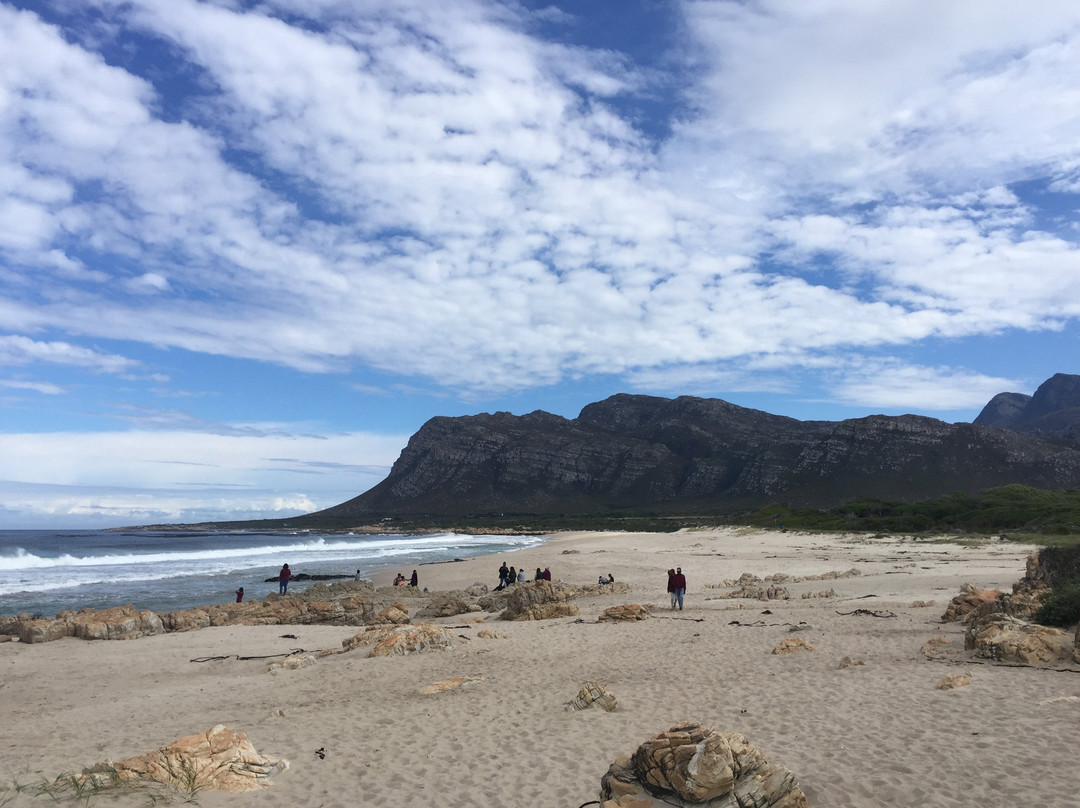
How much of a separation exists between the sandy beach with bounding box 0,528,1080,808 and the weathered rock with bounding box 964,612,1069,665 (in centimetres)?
34

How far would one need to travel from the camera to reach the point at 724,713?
29.2ft

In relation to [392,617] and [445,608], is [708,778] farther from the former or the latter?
[445,608]

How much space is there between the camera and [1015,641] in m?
10.1

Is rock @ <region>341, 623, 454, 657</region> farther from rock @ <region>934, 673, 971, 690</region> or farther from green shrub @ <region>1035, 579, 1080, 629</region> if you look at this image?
green shrub @ <region>1035, 579, 1080, 629</region>

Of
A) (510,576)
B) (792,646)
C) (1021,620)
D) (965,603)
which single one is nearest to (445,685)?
(792,646)

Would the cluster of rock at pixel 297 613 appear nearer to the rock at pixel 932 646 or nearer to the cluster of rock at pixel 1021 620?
the rock at pixel 932 646

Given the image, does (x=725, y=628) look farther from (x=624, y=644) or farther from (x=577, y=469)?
(x=577, y=469)

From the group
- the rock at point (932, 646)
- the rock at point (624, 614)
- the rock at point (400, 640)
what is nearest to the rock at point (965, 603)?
the rock at point (932, 646)

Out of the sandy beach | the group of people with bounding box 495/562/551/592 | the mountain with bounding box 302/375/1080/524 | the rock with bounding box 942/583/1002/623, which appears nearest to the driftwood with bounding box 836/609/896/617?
the sandy beach

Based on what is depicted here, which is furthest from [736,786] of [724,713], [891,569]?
[891,569]

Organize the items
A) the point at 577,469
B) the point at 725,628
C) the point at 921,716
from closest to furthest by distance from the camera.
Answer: the point at 921,716 → the point at 725,628 → the point at 577,469

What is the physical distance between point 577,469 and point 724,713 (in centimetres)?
15740

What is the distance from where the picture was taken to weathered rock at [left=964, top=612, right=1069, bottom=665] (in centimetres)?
983

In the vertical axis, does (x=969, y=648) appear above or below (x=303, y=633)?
above
